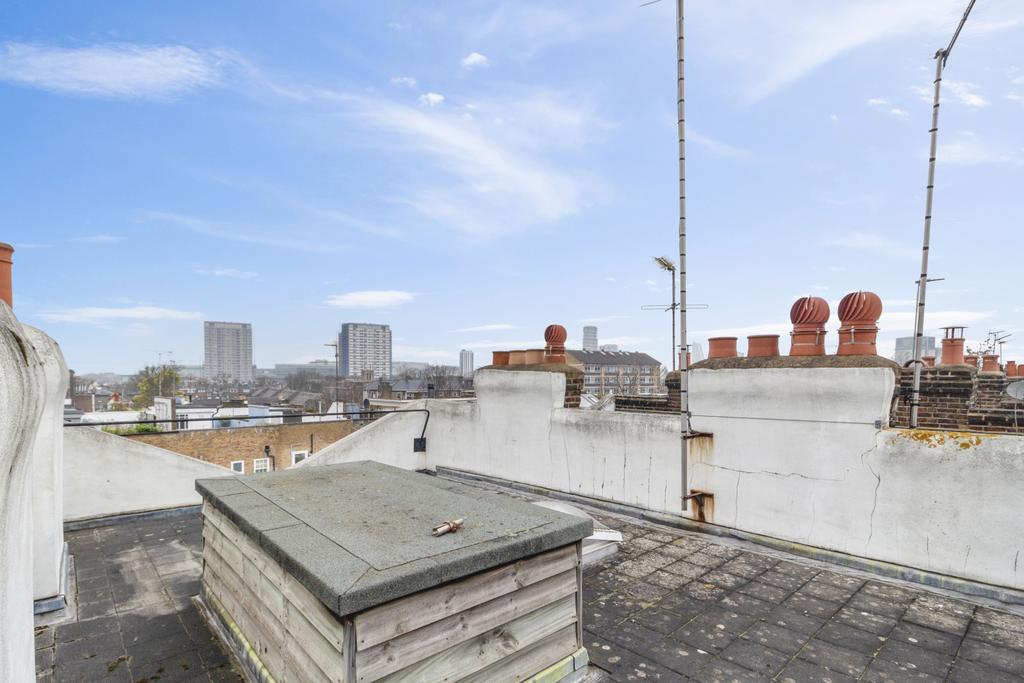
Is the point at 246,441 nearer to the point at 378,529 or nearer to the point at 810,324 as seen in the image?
the point at 378,529

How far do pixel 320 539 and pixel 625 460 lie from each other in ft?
13.8

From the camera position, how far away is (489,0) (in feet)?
19.9

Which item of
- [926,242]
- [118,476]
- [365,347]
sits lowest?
[118,476]

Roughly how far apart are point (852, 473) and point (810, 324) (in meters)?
1.42

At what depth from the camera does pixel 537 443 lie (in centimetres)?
695

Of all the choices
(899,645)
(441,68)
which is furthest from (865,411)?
(441,68)

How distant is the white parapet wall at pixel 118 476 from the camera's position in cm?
584

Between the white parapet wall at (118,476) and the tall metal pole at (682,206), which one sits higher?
the tall metal pole at (682,206)

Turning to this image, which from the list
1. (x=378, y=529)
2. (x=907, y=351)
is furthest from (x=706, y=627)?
(x=907, y=351)

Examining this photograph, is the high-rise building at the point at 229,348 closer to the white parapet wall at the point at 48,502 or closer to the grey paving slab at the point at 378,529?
the white parapet wall at the point at 48,502

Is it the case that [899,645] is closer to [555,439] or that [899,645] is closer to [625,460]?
[625,460]

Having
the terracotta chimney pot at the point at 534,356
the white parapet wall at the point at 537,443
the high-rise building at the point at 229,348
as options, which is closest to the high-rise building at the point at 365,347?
the high-rise building at the point at 229,348

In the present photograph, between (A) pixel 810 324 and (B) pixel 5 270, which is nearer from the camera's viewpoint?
(B) pixel 5 270

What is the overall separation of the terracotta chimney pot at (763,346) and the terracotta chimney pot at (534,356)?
282 centimetres
